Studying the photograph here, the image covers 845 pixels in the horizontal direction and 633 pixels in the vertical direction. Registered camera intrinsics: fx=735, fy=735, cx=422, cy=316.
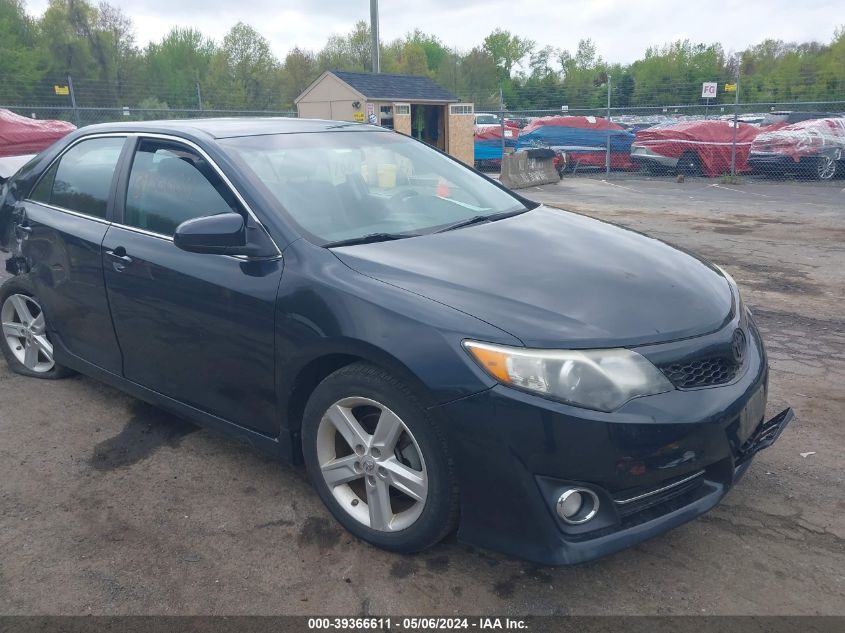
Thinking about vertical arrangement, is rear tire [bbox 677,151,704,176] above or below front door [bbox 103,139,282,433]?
below

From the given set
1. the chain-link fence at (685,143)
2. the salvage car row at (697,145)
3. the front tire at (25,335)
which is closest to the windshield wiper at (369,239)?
the front tire at (25,335)

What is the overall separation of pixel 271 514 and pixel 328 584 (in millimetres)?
575

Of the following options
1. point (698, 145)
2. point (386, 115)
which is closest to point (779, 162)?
point (698, 145)

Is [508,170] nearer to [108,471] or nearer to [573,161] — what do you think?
[573,161]

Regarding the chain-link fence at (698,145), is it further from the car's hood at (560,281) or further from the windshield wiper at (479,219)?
the car's hood at (560,281)

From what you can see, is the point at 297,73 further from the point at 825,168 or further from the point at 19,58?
the point at 825,168

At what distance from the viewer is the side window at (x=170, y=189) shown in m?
3.30

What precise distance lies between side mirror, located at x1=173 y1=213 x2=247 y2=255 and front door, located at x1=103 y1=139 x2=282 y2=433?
0.32ft

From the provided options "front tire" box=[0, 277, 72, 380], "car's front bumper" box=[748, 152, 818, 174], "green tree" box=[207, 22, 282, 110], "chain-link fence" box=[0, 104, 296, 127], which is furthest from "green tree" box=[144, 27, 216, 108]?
"front tire" box=[0, 277, 72, 380]

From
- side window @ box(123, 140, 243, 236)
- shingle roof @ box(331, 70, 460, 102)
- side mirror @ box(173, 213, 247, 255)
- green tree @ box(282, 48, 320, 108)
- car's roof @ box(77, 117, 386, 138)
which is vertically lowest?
side mirror @ box(173, 213, 247, 255)

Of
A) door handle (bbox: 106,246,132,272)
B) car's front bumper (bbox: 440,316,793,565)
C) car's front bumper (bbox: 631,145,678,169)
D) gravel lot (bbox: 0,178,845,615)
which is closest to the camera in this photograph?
car's front bumper (bbox: 440,316,793,565)

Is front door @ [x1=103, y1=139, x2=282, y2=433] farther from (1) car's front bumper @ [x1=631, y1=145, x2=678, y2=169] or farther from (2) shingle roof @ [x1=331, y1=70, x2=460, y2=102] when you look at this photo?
(1) car's front bumper @ [x1=631, y1=145, x2=678, y2=169]

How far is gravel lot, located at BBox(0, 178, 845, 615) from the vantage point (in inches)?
102

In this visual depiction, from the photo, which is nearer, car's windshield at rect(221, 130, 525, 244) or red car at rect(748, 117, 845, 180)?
car's windshield at rect(221, 130, 525, 244)
